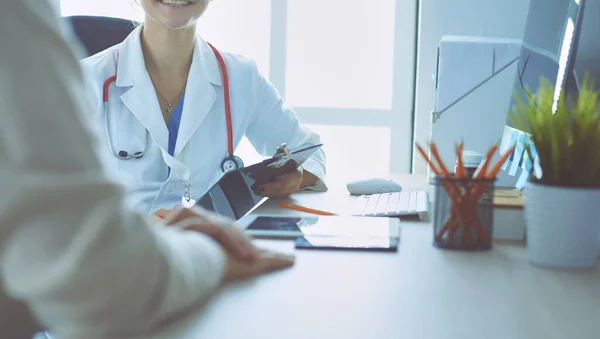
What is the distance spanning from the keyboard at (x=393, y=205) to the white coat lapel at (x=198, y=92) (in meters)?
0.46

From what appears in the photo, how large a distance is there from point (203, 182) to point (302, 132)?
30 cm

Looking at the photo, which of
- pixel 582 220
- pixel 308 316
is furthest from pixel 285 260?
pixel 582 220

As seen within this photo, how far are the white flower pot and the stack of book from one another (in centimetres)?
11

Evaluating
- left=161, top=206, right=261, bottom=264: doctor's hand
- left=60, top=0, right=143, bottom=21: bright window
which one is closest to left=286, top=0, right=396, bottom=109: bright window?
left=60, top=0, right=143, bottom=21: bright window

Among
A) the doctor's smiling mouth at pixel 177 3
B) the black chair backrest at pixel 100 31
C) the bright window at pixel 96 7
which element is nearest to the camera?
the doctor's smiling mouth at pixel 177 3

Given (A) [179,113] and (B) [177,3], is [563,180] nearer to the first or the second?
(A) [179,113]

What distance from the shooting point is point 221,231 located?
70cm

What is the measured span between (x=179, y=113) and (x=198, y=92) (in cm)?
7

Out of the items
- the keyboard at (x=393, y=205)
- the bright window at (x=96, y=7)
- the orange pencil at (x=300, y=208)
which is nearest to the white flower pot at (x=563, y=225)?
the keyboard at (x=393, y=205)

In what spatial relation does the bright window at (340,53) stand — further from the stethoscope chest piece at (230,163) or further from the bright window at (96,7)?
the stethoscope chest piece at (230,163)

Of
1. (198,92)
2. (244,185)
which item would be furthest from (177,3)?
(244,185)

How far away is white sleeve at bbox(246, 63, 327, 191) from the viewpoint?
5.59 feet

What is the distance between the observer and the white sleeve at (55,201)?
428 millimetres

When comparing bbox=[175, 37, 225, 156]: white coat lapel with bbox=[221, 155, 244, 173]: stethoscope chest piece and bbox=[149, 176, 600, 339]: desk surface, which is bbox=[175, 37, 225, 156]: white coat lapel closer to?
bbox=[221, 155, 244, 173]: stethoscope chest piece
